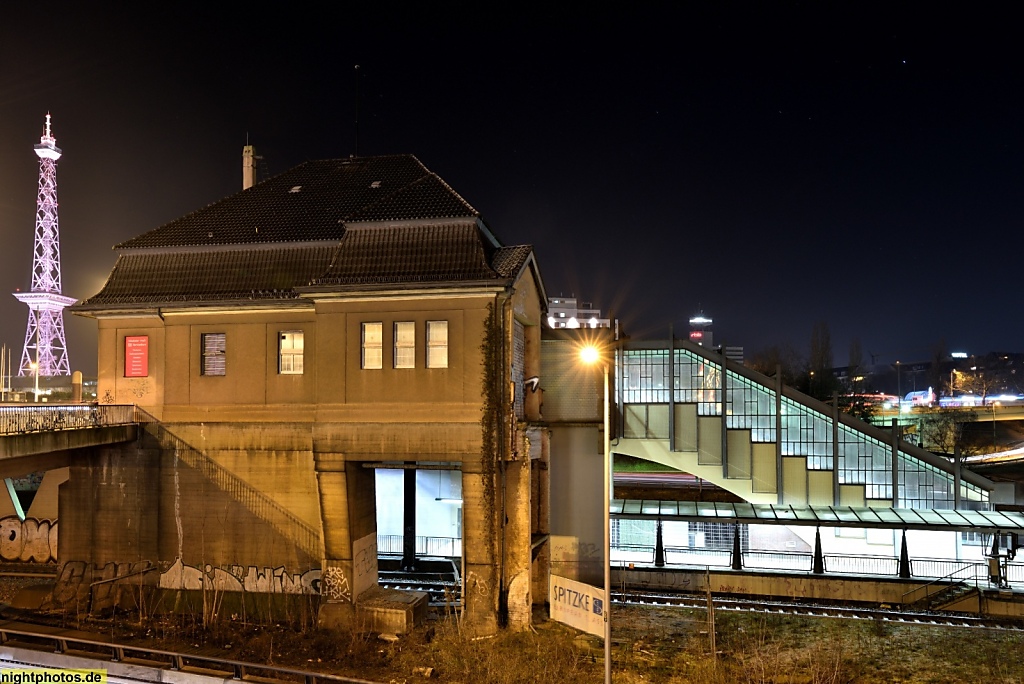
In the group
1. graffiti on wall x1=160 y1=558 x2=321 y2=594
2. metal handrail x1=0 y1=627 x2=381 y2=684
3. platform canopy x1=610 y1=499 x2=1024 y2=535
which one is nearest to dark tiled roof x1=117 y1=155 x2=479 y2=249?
graffiti on wall x1=160 y1=558 x2=321 y2=594

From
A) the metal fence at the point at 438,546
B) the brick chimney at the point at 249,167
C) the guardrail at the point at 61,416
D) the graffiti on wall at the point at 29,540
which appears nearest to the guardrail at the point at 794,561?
the metal fence at the point at 438,546

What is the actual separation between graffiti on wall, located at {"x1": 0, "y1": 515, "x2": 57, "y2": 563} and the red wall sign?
8.02 meters

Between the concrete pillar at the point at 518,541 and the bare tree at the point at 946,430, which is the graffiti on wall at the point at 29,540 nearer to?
the concrete pillar at the point at 518,541

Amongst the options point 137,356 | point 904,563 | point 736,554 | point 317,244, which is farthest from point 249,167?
point 904,563

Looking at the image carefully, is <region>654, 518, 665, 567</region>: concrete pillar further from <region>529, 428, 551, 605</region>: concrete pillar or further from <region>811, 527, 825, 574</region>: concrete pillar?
<region>811, 527, 825, 574</region>: concrete pillar

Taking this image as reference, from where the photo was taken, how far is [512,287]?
19.2 m

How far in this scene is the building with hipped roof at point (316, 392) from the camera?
19375 mm

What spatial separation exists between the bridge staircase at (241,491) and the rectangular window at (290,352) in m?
4.09

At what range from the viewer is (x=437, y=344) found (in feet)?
64.6

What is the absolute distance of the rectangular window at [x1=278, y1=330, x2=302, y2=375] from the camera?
21.5m

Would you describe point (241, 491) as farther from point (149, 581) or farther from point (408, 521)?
point (408, 521)

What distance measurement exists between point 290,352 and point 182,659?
9.41 m

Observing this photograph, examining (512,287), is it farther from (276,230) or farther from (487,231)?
(276,230)

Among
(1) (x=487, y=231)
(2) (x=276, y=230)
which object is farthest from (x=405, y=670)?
(2) (x=276, y=230)
